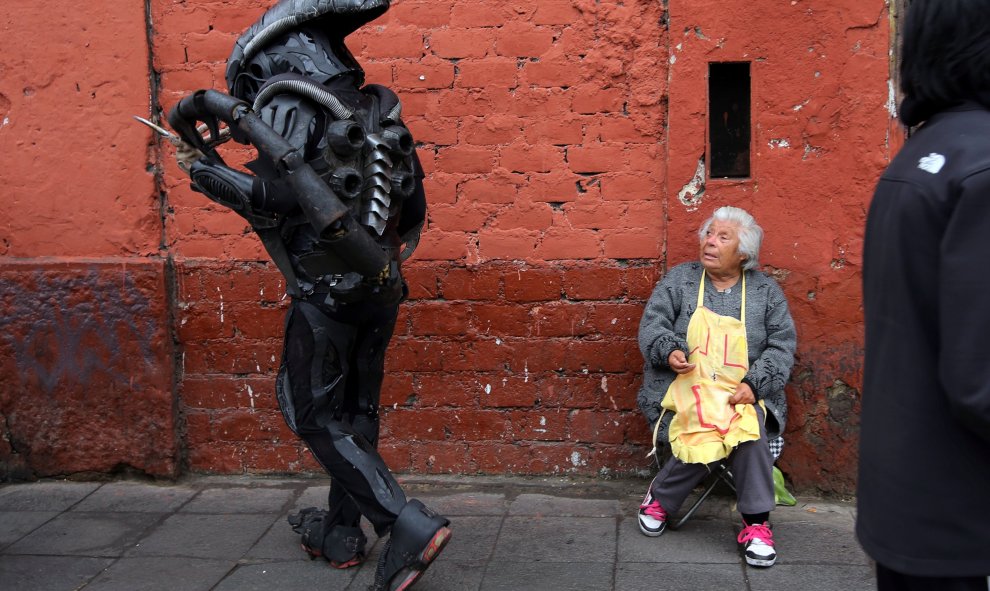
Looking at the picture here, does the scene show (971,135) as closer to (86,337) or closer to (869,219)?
(869,219)

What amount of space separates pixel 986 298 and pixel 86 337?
4287 mm

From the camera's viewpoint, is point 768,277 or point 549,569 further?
point 768,277

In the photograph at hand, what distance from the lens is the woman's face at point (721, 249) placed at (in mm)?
4328

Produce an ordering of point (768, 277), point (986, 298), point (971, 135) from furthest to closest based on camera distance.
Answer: point (768, 277) < point (971, 135) < point (986, 298)

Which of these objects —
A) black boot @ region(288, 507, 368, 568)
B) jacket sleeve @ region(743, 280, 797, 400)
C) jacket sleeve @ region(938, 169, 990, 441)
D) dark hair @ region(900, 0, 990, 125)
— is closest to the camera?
jacket sleeve @ region(938, 169, 990, 441)

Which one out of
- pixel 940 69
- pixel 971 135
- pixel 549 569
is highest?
pixel 940 69

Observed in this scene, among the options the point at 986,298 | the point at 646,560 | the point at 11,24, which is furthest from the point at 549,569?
the point at 11,24

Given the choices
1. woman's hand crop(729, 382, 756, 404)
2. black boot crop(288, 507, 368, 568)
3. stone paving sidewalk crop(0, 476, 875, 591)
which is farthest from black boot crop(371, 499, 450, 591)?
woman's hand crop(729, 382, 756, 404)

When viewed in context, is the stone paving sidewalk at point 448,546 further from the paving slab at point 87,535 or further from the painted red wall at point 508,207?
the painted red wall at point 508,207

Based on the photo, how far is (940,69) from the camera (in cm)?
199

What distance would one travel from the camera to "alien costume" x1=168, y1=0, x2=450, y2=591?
11.0ft

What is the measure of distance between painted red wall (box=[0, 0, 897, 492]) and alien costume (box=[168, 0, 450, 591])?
931 millimetres

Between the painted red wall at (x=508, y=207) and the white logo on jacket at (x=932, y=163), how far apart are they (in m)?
2.63

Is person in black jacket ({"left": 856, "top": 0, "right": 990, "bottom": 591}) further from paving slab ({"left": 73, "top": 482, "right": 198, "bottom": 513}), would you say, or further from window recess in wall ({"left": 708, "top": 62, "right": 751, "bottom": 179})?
paving slab ({"left": 73, "top": 482, "right": 198, "bottom": 513})
